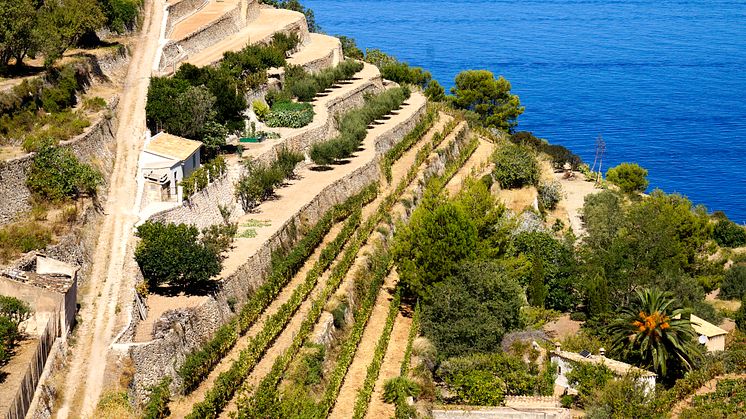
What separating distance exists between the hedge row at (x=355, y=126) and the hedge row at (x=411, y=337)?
12598 mm

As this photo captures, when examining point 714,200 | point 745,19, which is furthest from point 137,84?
point 745,19

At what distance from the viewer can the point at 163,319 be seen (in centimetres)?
3067

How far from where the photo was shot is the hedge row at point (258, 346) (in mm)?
29312

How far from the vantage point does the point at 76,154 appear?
38.9 metres

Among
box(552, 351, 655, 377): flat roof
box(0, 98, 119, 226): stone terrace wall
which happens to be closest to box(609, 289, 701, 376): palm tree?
box(552, 351, 655, 377): flat roof

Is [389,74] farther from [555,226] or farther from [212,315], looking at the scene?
[212,315]

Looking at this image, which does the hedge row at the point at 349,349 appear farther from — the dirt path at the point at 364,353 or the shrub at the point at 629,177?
the shrub at the point at 629,177

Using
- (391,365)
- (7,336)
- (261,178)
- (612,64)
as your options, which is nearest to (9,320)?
(7,336)

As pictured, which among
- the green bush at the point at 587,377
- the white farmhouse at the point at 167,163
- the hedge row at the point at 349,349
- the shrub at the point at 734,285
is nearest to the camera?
the hedge row at the point at 349,349

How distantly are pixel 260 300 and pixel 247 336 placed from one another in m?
1.87

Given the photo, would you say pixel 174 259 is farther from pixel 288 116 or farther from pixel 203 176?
pixel 288 116

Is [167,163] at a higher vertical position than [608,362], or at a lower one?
higher

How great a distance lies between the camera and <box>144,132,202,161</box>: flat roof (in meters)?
41.1

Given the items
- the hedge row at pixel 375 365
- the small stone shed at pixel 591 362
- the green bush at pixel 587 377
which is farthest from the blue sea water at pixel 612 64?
the green bush at pixel 587 377
